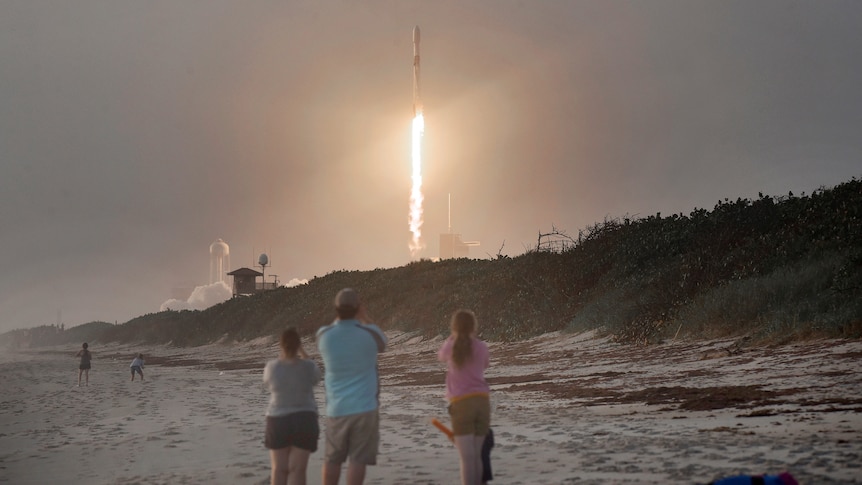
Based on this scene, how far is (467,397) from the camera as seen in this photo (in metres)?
7.49

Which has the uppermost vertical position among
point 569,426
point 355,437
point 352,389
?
point 352,389

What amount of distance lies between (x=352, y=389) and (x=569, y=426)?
20.6 feet

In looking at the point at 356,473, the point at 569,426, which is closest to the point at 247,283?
the point at 569,426

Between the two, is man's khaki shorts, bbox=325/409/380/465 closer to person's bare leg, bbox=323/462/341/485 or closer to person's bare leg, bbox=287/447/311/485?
person's bare leg, bbox=323/462/341/485

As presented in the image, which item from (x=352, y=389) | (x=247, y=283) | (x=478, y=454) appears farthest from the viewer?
(x=247, y=283)

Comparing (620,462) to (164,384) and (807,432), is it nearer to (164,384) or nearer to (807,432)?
(807,432)

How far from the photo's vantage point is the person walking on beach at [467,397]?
7480 millimetres

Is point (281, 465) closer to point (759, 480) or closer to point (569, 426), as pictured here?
point (759, 480)

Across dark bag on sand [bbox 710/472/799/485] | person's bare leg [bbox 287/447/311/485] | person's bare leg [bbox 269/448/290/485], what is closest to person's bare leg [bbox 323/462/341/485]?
person's bare leg [bbox 287/447/311/485]

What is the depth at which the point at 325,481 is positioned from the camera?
7453mm

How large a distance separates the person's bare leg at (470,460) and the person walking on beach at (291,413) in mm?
1312

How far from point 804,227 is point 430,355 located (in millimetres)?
15070

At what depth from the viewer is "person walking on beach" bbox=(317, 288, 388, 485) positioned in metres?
7.22

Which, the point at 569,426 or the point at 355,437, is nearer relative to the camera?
the point at 355,437
